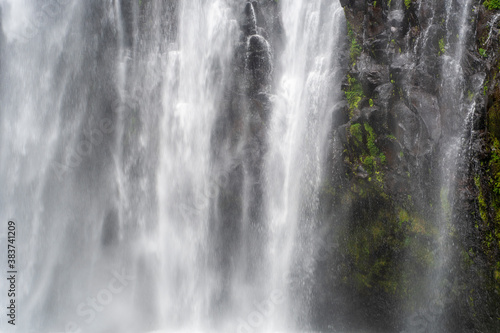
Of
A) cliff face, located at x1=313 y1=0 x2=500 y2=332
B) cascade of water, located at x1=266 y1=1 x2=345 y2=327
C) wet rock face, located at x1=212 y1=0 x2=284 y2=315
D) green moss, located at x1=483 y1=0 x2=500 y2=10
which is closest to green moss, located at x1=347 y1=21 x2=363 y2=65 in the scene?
cliff face, located at x1=313 y1=0 x2=500 y2=332

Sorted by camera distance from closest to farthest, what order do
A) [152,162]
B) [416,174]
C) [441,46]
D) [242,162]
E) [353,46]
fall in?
[441,46], [416,174], [353,46], [242,162], [152,162]

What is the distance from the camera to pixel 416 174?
10.6m

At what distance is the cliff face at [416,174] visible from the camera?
941 cm

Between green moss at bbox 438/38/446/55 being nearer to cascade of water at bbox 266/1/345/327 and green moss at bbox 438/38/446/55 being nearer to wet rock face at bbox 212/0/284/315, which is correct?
cascade of water at bbox 266/1/345/327

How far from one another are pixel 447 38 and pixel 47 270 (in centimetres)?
1656

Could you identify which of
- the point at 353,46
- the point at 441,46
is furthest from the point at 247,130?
the point at 441,46

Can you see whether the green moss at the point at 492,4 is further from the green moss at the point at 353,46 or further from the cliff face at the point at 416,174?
the green moss at the point at 353,46

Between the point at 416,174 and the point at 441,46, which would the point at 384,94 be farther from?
the point at 416,174

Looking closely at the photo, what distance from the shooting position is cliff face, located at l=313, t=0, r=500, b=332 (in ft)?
30.9

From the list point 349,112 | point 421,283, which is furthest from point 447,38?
point 421,283

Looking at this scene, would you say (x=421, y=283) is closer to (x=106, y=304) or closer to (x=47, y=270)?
(x=106, y=304)

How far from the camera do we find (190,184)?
550 inches

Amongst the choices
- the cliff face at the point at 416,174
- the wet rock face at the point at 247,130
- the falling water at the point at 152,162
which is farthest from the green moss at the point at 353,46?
the wet rock face at the point at 247,130

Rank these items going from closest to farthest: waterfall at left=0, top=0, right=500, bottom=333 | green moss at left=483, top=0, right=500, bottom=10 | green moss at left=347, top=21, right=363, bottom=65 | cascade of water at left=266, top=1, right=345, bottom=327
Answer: green moss at left=483, top=0, right=500, bottom=10 → waterfall at left=0, top=0, right=500, bottom=333 → green moss at left=347, top=21, right=363, bottom=65 → cascade of water at left=266, top=1, right=345, bottom=327
